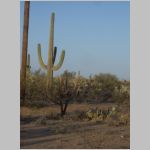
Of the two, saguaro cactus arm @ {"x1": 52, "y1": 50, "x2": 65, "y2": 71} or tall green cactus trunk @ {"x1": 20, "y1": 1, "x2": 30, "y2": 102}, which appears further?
tall green cactus trunk @ {"x1": 20, "y1": 1, "x2": 30, "y2": 102}

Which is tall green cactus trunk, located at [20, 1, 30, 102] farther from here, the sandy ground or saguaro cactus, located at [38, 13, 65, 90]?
the sandy ground

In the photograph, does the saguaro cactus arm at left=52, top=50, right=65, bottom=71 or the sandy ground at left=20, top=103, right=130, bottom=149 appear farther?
the saguaro cactus arm at left=52, top=50, right=65, bottom=71

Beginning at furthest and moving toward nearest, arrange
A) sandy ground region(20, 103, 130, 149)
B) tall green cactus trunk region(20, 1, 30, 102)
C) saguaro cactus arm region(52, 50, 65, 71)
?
tall green cactus trunk region(20, 1, 30, 102) → saguaro cactus arm region(52, 50, 65, 71) → sandy ground region(20, 103, 130, 149)

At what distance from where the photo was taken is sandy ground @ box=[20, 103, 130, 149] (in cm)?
982

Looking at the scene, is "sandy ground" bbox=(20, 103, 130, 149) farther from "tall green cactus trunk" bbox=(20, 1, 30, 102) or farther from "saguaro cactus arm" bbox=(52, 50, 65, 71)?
"tall green cactus trunk" bbox=(20, 1, 30, 102)

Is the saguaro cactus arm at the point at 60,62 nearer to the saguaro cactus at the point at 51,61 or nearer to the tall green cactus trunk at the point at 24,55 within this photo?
the saguaro cactus at the point at 51,61

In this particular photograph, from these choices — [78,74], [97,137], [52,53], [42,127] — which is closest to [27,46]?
[52,53]

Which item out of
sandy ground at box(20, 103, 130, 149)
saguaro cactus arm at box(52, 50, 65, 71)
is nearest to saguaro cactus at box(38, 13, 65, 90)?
saguaro cactus arm at box(52, 50, 65, 71)

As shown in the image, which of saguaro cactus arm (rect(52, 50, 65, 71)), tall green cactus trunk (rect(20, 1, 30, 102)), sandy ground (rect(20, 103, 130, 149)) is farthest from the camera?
tall green cactus trunk (rect(20, 1, 30, 102))

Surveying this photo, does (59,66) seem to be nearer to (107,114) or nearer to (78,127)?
(107,114)

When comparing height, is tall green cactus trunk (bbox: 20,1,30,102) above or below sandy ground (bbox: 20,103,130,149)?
above

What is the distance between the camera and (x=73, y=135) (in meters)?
10.8

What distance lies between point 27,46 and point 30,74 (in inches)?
107

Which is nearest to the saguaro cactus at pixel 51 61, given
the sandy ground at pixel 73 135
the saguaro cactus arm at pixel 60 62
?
the saguaro cactus arm at pixel 60 62
